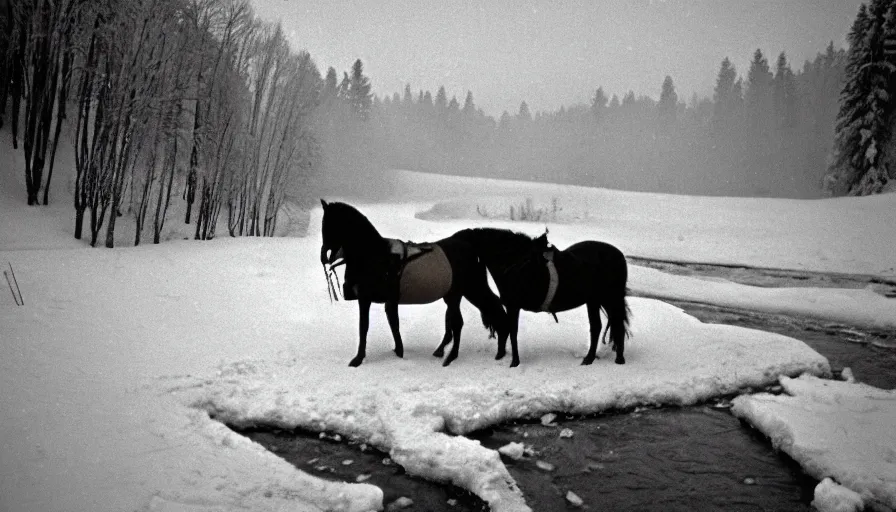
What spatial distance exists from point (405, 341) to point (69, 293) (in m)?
5.32

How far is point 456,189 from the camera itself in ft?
179

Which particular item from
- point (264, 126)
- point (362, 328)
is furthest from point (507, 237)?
point (264, 126)

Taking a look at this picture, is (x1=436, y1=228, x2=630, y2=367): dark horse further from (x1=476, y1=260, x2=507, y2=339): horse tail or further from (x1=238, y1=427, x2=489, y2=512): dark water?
(x1=238, y1=427, x2=489, y2=512): dark water

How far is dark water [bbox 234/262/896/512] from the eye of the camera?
143 inches

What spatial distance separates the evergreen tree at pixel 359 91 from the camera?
61594 mm

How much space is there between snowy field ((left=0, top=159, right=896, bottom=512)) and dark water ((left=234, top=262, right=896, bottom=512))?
18cm

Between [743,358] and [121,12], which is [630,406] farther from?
[121,12]

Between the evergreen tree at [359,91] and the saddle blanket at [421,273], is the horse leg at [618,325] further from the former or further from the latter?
the evergreen tree at [359,91]

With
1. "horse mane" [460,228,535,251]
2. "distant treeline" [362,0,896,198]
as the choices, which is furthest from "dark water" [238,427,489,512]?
"distant treeline" [362,0,896,198]

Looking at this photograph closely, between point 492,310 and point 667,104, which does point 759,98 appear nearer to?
point 667,104

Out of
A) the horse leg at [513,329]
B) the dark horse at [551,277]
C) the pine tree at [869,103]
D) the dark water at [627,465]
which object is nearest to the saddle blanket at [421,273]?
the dark horse at [551,277]

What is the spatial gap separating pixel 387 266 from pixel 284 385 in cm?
186

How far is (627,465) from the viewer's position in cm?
414

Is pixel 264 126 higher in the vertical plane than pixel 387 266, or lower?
Answer: higher
